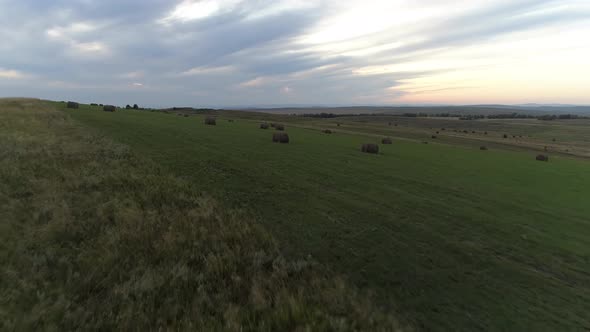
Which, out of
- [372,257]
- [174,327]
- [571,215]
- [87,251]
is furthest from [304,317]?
[571,215]

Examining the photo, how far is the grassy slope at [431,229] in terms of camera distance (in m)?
4.87

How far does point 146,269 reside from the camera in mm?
4547

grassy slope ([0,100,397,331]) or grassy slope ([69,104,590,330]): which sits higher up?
grassy slope ([0,100,397,331])

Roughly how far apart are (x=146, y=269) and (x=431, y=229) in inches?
285

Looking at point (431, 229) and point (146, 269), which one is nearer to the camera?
point (146, 269)

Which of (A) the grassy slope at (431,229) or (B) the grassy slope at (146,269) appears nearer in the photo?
(B) the grassy slope at (146,269)

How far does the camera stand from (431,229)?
788 cm

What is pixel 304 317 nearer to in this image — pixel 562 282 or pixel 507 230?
Answer: pixel 562 282

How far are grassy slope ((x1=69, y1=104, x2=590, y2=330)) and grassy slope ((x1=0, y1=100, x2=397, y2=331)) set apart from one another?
122 cm

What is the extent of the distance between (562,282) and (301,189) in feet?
23.7

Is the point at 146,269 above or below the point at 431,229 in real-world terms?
above

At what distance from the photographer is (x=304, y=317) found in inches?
138

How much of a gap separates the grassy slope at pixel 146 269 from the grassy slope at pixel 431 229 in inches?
48.2

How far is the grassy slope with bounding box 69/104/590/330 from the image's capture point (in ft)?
16.0
